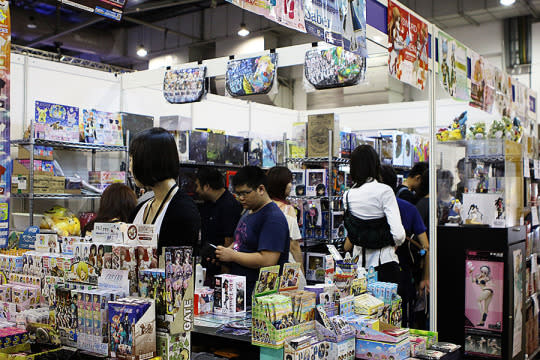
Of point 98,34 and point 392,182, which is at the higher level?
point 98,34

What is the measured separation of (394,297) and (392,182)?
251cm

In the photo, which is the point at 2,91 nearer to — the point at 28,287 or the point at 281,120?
the point at 28,287

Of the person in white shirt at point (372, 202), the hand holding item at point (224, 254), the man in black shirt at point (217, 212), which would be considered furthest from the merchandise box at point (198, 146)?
the hand holding item at point (224, 254)

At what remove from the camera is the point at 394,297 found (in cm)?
269

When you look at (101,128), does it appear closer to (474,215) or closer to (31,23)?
(474,215)

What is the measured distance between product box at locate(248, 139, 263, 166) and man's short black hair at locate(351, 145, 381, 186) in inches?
107

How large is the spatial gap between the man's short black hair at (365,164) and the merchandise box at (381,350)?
1.98 m

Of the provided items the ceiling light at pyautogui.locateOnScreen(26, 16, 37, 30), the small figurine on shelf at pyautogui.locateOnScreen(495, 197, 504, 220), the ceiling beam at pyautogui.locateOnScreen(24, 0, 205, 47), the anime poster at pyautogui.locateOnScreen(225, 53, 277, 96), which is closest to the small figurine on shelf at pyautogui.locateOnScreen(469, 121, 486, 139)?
the small figurine on shelf at pyautogui.locateOnScreen(495, 197, 504, 220)

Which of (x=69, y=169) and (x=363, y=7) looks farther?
(x=69, y=169)

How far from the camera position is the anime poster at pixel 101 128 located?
534 centimetres

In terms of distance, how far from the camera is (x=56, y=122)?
5.06m

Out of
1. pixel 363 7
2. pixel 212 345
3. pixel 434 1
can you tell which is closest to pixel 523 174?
pixel 363 7

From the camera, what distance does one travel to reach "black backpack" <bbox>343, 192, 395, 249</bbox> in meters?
3.96

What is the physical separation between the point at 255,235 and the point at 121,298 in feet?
5.05
